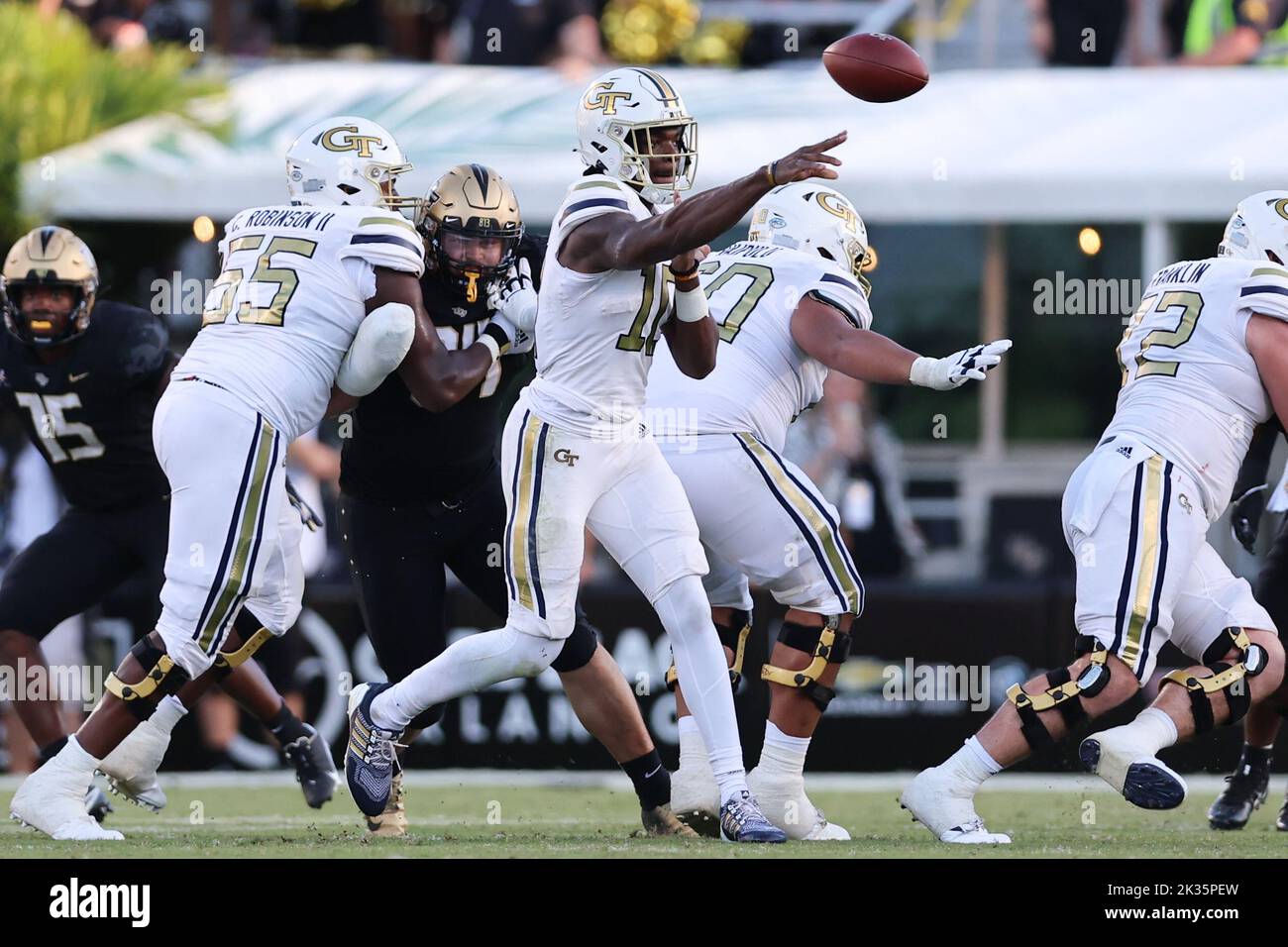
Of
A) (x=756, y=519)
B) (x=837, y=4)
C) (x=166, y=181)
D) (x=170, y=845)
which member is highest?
(x=837, y=4)

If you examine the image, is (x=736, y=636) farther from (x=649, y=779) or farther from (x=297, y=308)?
(x=297, y=308)

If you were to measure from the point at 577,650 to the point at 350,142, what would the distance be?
171 cm

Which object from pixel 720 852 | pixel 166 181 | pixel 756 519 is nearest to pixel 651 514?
pixel 756 519

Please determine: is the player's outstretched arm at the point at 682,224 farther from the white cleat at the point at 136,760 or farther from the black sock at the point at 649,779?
the white cleat at the point at 136,760

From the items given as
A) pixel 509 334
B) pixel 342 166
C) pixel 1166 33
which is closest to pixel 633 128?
pixel 509 334

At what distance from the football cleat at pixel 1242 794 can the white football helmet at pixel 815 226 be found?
216 centimetres

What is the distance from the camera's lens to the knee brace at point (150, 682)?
251 inches

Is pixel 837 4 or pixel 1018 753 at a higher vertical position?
pixel 837 4

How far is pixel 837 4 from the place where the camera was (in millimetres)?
13852

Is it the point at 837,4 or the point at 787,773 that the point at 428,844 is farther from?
the point at 837,4

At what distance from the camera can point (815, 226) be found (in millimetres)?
6949

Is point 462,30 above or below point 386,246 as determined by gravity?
above
